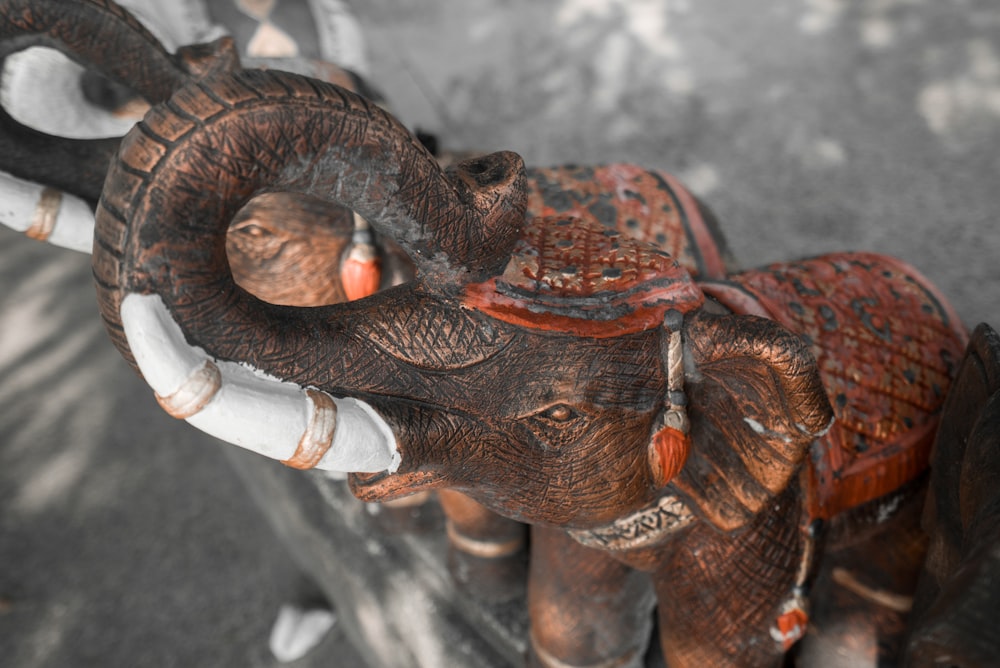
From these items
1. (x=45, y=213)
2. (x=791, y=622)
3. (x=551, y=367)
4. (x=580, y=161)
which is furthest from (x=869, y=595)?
(x=580, y=161)

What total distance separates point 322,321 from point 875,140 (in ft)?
4.74

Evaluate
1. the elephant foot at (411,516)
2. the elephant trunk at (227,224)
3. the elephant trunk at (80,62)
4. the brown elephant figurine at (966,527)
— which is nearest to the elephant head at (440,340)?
the elephant trunk at (227,224)

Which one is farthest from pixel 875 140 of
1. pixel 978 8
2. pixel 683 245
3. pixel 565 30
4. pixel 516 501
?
pixel 516 501

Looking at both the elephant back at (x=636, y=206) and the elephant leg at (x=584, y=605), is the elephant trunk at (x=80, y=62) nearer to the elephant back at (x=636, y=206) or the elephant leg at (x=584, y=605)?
the elephant back at (x=636, y=206)

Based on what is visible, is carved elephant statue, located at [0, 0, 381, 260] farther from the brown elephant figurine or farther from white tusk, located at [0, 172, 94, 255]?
the brown elephant figurine

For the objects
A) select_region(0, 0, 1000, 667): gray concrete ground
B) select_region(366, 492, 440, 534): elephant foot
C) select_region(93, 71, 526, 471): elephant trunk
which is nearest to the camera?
select_region(93, 71, 526, 471): elephant trunk

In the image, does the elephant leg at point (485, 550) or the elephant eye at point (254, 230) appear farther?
the elephant leg at point (485, 550)

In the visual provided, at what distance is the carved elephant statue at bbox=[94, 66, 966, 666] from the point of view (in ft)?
1.46

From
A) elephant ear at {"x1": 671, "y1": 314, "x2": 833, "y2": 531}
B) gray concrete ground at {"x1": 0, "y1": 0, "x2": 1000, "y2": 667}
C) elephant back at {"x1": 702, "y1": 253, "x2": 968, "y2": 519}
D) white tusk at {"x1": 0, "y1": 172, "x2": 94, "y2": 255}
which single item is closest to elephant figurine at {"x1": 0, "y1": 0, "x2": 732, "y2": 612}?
white tusk at {"x1": 0, "y1": 172, "x2": 94, "y2": 255}

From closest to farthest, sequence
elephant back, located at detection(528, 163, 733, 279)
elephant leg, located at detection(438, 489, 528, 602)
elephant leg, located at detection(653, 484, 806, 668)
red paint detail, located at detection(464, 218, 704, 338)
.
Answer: red paint detail, located at detection(464, 218, 704, 338) < elephant leg, located at detection(653, 484, 806, 668) < elephant back, located at detection(528, 163, 733, 279) < elephant leg, located at detection(438, 489, 528, 602)

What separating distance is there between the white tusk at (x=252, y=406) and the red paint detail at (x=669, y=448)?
197mm

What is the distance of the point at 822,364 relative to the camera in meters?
0.75

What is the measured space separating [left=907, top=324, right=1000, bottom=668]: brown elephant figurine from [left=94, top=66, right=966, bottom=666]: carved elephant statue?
7 centimetres

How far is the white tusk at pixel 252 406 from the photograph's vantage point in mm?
443
